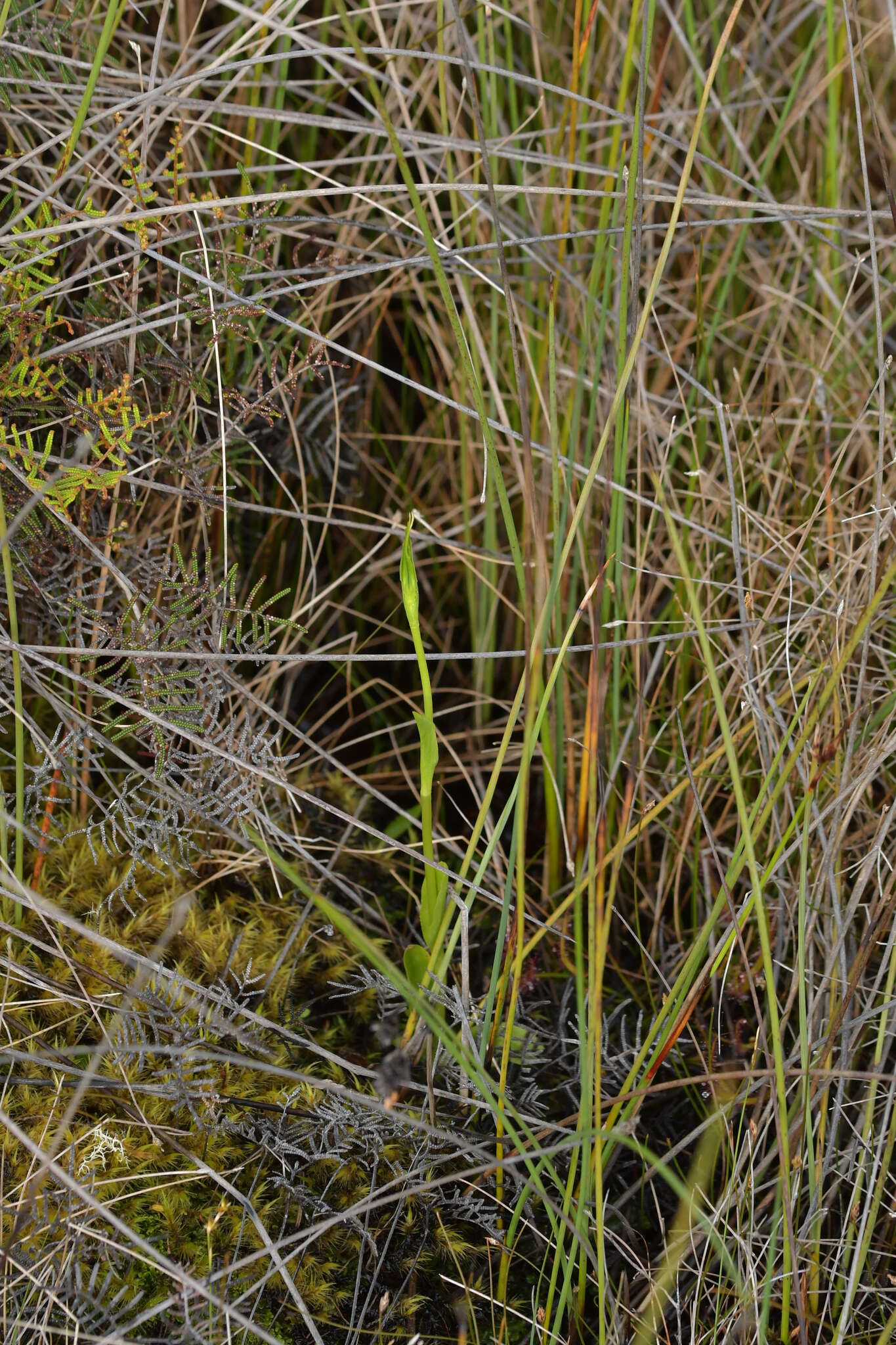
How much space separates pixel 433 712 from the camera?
3.77 feet

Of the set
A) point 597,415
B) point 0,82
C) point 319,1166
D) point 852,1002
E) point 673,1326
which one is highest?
point 0,82

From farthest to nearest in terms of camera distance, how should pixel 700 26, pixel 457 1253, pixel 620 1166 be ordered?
pixel 700 26 → pixel 620 1166 → pixel 457 1253

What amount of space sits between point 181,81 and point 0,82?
20 cm

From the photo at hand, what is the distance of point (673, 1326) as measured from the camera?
1.03 m

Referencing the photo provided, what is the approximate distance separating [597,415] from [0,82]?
76 centimetres

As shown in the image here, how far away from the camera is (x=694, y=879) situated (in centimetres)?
115

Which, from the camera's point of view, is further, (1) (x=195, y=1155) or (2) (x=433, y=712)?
(2) (x=433, y=712)

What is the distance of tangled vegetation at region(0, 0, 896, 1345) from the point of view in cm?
91

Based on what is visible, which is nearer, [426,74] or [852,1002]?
[852,1002]

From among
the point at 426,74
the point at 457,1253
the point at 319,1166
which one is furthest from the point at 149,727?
the point at 426,74

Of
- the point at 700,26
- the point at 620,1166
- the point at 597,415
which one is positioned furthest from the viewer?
the point at 700,26

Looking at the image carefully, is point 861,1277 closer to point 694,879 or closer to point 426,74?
point 694,879

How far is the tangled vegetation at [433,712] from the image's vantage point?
907 millimetres

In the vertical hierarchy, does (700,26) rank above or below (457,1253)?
above
